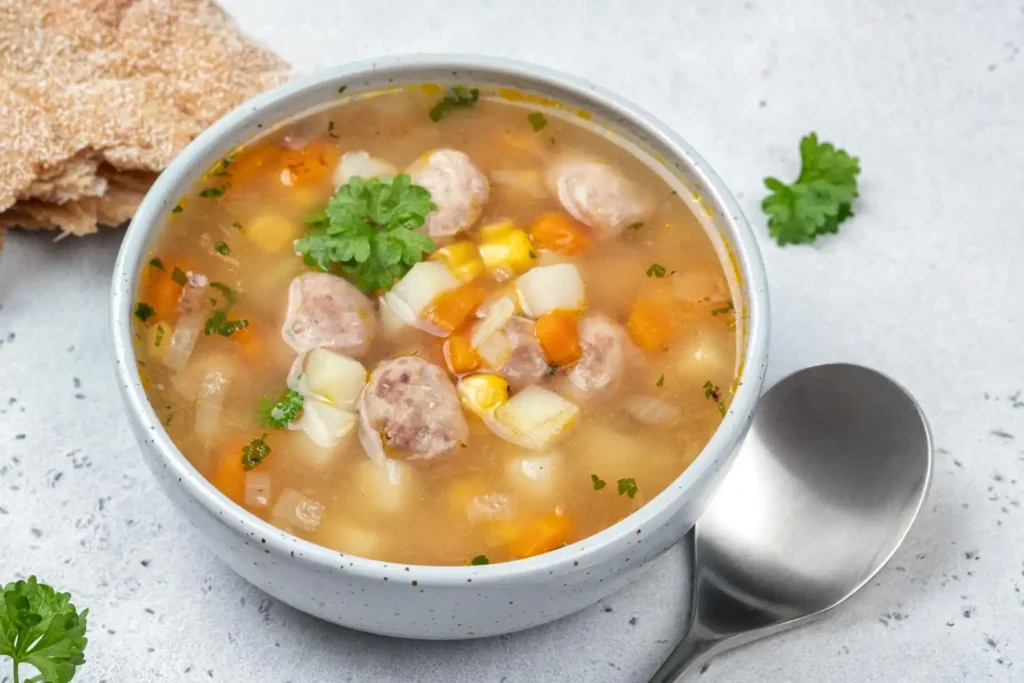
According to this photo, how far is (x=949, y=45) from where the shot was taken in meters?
3.45

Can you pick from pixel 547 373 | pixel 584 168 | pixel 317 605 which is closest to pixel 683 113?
pixel 584 168

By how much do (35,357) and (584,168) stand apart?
54.4 inches

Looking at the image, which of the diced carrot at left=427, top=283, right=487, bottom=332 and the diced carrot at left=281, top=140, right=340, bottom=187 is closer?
the diced carrot at left=427, top=283, right=487, bottom=332

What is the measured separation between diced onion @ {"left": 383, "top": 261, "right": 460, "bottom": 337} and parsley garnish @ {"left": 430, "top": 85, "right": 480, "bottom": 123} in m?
0.44

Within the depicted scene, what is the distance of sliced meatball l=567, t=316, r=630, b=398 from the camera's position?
91.0 inches

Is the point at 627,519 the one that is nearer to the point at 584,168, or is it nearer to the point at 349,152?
the point at 584,168

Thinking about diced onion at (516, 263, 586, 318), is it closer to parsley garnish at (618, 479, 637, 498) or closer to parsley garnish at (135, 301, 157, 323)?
parsley garnish at (618, 479, 637, 498)

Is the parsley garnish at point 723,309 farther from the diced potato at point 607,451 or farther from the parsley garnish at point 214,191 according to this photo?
the parsley garnish at point 214,191

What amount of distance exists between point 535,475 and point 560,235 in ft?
1.92

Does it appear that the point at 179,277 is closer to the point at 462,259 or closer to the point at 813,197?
the point at 462,259

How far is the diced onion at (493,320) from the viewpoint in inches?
93.4

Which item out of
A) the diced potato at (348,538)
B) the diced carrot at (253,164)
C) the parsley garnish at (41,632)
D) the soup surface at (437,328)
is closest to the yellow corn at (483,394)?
the soup surface at (437,328)

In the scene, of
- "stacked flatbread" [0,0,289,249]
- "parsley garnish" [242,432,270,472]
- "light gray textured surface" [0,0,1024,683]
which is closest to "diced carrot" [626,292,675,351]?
"light gray textured surface" [0,0,1024,683]

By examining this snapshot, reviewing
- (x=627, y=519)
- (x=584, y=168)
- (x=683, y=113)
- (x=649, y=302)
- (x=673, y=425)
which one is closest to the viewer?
(x=627, y=519)
